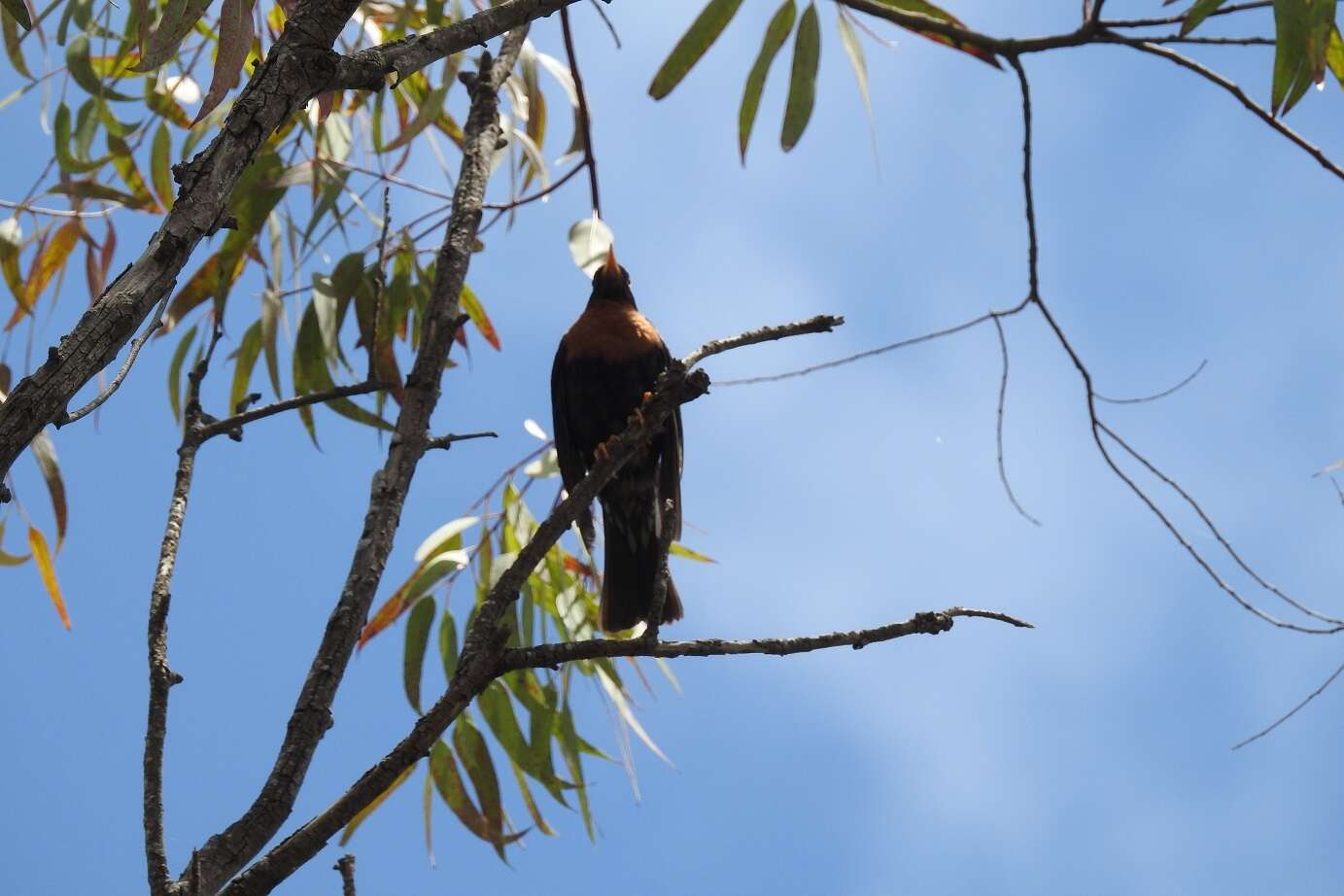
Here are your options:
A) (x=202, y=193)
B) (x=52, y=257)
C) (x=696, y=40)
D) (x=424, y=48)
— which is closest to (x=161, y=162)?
(x=52, y=257)

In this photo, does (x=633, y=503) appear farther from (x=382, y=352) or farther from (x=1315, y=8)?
(x=1315, y=8)

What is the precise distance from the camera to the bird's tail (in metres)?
3.56

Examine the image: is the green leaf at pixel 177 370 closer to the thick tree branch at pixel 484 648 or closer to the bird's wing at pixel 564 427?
the bird's wing at pixel 564 427

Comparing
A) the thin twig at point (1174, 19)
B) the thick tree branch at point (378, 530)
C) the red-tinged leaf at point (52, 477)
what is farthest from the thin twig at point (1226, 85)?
the red-tinged leaf at point (52, 477)

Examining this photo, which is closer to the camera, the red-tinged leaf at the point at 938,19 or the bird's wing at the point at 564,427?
the red-tinged leaf at the point at 938,19

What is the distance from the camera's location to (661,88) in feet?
9.04

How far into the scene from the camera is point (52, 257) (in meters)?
3.71

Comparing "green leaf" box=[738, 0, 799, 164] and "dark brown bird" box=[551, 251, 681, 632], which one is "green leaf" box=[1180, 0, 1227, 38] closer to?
"green leaf" box=[738, 0, 799, 164]

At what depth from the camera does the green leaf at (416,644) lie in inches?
113

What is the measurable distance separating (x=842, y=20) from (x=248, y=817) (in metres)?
2.40

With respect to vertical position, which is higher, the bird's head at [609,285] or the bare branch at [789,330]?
the bird's head at [609,285]

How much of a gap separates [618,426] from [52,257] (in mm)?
1652

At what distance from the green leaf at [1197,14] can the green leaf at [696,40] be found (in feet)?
3.01

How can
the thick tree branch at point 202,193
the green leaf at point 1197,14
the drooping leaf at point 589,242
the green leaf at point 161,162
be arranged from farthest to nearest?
the green leaf at point 161,162, the drooping leaf at point 589,242, the green leaf at point 1197,14, the thick tree branch at point 202,193
